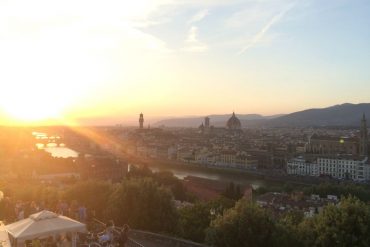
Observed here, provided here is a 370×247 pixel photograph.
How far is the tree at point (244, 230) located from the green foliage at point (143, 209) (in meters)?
1.86

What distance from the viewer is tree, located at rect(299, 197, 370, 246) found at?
30.7 feet

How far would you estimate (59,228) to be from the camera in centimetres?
652

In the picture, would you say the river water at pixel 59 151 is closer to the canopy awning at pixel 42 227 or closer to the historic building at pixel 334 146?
the historic building at pixel 334 146

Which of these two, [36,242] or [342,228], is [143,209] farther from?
[36,242]

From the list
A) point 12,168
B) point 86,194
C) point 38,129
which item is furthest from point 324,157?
point 38,129

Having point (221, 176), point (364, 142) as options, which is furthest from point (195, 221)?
point (364, 142)

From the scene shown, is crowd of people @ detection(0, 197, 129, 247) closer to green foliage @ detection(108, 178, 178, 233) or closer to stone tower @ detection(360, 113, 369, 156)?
green foliage @ detection(108, 178, 178, 233)

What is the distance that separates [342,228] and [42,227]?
5999 mm

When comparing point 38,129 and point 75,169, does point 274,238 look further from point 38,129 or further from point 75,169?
point 38,129

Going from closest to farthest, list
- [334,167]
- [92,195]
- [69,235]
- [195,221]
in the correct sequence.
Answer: [69,235]
[195,221]
[92,195]
[334,167]

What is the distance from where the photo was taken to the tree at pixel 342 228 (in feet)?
30.7

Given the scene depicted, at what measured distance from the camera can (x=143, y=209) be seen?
11422 mm

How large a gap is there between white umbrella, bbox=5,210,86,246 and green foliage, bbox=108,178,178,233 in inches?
177

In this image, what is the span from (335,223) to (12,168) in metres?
33.8
